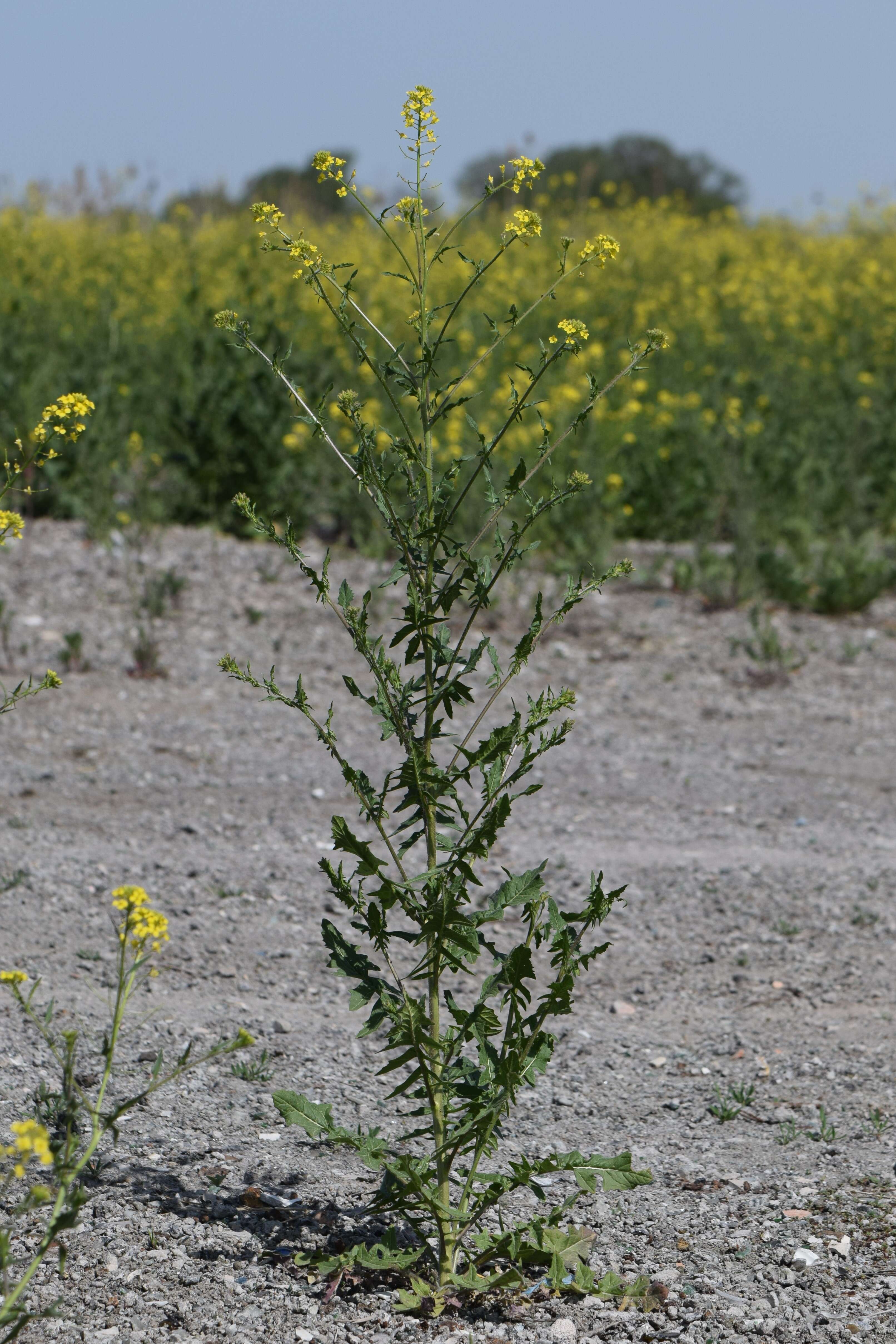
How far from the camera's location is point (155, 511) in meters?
7.75

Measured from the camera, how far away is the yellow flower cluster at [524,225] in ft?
7.23

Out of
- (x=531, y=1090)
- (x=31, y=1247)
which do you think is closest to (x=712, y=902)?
(x=531, y=1090)

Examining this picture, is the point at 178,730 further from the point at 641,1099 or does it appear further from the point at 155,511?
the point at 641,1099

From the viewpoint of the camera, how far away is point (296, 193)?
→ 17.1 m

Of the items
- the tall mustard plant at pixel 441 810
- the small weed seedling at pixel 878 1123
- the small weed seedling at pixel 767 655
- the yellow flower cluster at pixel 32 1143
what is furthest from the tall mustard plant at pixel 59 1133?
Result: the small weed seedling at pixel 767 655

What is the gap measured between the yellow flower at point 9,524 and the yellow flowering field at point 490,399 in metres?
3.76

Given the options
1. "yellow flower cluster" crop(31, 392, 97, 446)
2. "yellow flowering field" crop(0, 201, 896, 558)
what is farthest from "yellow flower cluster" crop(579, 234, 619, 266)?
"yellow flowering field" crop(0, 201, 896, 558)

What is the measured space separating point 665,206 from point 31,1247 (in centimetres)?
1811

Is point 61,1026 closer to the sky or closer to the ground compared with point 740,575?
closer to the ground

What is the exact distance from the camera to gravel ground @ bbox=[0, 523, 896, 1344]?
2.45 meters

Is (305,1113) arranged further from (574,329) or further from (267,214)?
(267,214)

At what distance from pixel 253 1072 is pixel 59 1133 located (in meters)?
0.54

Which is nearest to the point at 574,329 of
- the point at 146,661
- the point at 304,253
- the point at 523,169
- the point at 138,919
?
the point at 523,169

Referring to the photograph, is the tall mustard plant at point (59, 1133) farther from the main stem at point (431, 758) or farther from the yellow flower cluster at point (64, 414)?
the yellow flower cluster at point (64, 414)
